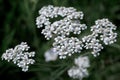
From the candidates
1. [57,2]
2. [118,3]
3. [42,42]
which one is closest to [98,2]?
[118,3]

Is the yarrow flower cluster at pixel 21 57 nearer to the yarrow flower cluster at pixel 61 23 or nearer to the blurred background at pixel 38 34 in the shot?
the yarrow flower cluster at pixel 61 23

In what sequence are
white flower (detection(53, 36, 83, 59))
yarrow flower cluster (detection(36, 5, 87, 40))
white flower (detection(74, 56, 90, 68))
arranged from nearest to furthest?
white flower (detection(53, 36, 83, 59)) → yarrow flower cluster (detection(36, 5, 87, 40)) → white flower (detection(74, 56, 90, 68))

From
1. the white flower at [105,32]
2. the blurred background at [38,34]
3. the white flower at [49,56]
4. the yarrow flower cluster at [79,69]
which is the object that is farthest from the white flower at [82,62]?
the white flower at [105,32]

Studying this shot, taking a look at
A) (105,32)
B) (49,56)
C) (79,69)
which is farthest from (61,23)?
(49,56)

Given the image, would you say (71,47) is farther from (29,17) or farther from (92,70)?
(29,17)

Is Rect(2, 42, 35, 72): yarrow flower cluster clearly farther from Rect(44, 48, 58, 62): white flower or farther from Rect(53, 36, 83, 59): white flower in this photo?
Rect(44, 48, 58, 62): white flower

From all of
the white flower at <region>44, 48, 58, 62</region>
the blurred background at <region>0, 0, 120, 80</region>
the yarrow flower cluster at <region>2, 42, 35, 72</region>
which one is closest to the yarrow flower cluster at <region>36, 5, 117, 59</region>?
the yarrow flower cluster at <region>2, 42, 35, 72</region>
